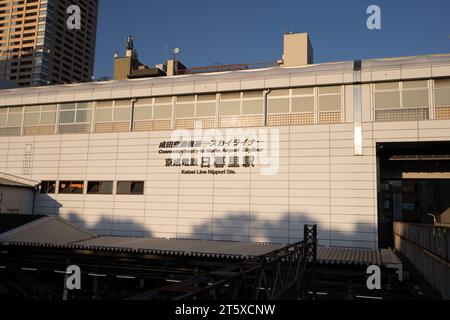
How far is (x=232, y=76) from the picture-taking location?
91.6 ft

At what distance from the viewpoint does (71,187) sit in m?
30.5

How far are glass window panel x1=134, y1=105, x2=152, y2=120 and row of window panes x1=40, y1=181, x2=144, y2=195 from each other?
4730 mm

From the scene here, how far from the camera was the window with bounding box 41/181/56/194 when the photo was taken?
31.1m

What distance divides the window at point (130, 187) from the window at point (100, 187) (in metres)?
0.71

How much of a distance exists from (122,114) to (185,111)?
16.5 feet

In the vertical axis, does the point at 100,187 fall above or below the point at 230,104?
below

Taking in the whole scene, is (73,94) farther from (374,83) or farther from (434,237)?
(434,237)

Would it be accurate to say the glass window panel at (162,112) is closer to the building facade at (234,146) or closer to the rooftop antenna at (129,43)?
the building facade at (234,146)

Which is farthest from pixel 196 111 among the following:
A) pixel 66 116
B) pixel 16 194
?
pixel 16 194

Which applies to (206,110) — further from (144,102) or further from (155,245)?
(155,245)

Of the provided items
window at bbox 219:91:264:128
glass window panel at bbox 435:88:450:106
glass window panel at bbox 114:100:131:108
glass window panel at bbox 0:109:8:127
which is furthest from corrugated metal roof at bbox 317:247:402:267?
glass window panel at bbox 0:109:8:127

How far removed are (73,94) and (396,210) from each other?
67.2 metres
